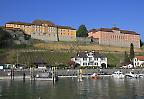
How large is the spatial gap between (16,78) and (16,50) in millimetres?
36159

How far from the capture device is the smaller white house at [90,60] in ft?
346

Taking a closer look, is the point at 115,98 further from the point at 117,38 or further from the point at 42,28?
the point at 117,38

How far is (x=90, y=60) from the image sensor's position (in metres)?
107

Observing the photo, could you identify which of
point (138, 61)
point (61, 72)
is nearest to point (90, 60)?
point (138, 61)

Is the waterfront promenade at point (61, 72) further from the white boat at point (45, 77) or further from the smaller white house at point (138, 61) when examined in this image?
the smaller white house at point (138, 61)

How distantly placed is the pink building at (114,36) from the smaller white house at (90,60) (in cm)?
3184

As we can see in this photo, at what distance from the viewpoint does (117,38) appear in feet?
477

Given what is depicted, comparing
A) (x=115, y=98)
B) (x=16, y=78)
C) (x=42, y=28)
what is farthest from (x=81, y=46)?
(x=115, y=98)

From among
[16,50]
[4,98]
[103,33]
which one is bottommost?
[4,98]

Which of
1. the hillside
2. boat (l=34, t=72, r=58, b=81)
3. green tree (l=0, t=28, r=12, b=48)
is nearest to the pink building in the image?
the hillside

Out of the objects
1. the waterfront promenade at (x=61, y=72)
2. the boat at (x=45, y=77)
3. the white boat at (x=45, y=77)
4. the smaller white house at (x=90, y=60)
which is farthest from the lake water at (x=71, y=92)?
the smaller white house at (x=90, y=60)

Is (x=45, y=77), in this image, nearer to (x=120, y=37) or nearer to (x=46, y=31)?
(x=46, y=31)

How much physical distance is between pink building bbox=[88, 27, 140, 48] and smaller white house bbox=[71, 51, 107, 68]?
104 feet

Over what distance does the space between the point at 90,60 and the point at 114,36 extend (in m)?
40.8
